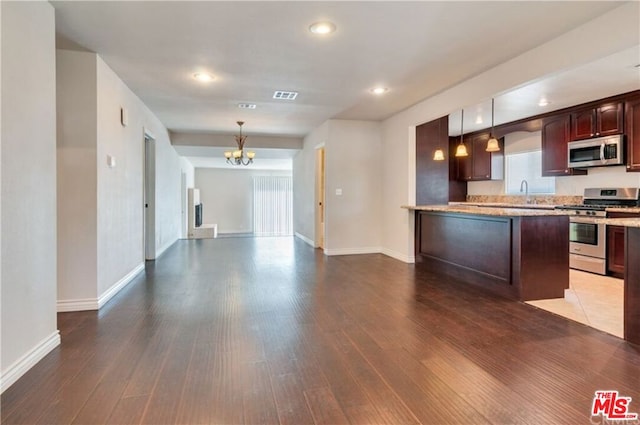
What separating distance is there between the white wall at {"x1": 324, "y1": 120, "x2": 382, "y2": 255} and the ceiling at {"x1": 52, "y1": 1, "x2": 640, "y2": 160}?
126 cm

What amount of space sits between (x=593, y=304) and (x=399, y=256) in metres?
2.82

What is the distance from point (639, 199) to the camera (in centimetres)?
473

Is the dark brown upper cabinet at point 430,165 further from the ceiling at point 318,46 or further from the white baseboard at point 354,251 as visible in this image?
the white baseboard at point 354,251

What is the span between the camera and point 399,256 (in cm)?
595

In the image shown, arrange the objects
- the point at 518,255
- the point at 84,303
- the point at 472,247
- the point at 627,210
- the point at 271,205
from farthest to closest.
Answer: the point at 271,205 → the point at 627,210 → the point at 472,247 → the point at 518,255 → the point at 84,303

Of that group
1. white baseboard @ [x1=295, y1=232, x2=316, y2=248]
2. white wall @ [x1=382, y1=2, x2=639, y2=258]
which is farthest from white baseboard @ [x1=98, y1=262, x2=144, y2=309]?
white wall @ [x1=382, y1=2, x2=639, y2=258]

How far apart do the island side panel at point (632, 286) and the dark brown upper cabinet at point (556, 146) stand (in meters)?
3.37

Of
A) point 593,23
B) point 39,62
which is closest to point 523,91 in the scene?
point 593,23

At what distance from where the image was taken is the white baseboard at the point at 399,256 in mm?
5660

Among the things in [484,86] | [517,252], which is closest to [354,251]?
[517,252]

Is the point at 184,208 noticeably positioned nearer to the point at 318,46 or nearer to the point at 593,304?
the point at 318,46

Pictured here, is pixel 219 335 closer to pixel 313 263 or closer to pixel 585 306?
pixel 313 263

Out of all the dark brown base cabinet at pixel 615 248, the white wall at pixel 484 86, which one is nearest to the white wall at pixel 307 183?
the white wall at pixel 484 86

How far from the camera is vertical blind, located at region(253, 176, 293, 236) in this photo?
43.9 feet
